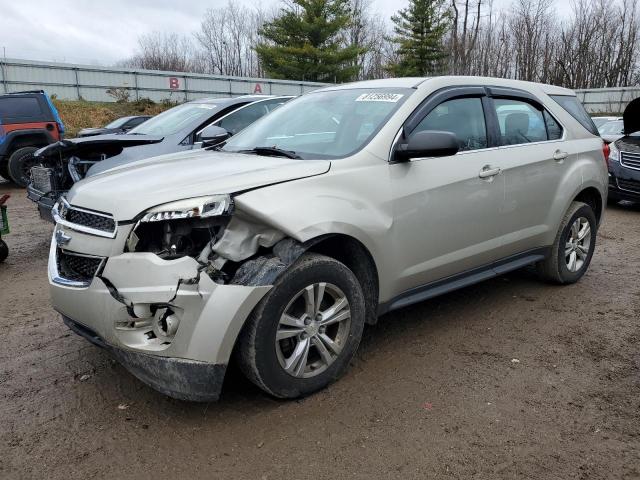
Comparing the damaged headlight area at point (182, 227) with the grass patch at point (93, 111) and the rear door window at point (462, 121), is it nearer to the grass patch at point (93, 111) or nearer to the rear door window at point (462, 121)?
the rear door window at point (462, 121)

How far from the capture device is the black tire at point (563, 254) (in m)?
4.79

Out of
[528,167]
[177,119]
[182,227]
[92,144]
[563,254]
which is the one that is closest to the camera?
[182,227]

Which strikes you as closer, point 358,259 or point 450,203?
point 358,259

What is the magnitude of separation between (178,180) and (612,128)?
475 inches

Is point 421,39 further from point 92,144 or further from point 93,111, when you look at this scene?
point 92,144

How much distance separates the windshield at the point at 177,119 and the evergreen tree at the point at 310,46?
92.4 ft

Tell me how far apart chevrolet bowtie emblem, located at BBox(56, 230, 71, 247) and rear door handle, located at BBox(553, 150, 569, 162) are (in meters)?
3.78

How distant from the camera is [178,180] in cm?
295

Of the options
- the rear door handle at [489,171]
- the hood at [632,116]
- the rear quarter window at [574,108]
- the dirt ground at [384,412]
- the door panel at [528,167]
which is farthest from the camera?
the hood at [632,116]

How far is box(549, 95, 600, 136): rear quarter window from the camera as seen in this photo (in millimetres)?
4938

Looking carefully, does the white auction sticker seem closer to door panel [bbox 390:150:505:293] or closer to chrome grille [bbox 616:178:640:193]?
door panel [bbox 390:150:505:293]

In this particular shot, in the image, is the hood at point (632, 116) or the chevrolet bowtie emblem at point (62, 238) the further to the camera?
the hood at point (632, 116)

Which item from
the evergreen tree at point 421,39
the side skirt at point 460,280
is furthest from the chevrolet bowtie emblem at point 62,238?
the evergreen tree at point 421,39

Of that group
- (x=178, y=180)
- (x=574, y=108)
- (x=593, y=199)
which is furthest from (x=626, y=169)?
(x=178, y=180)
